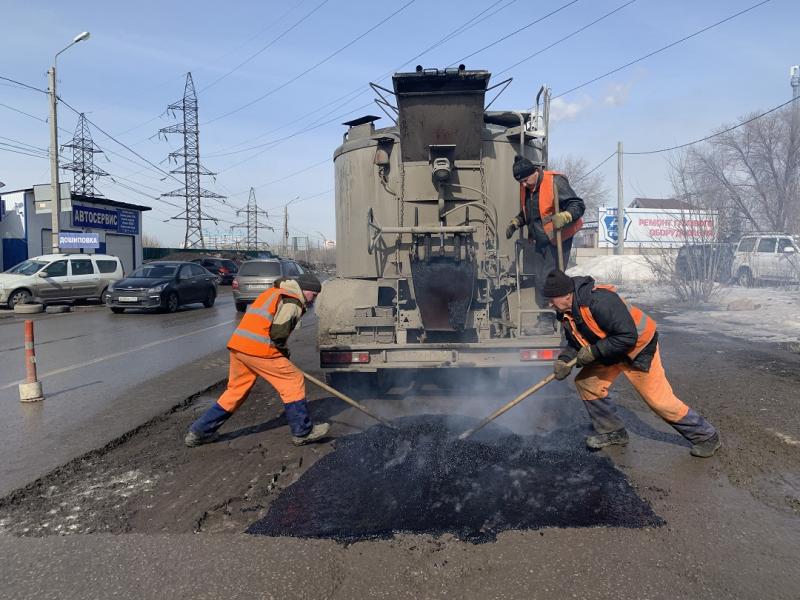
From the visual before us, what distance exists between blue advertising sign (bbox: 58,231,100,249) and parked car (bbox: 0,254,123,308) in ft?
6.67

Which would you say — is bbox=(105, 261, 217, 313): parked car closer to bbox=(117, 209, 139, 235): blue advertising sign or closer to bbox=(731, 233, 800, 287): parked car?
bbox=(731, 233, 800, 287): parked car

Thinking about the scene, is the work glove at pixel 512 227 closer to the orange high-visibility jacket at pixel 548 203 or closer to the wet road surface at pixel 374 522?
the orange high-visibility jacket at pixel 548 203

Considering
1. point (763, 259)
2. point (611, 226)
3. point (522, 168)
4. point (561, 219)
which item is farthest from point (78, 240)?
point (611, 226)

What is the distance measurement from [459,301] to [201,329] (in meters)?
8.27

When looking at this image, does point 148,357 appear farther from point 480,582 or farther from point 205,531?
point 480,582

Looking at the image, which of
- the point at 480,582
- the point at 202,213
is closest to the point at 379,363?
the point at 480,582

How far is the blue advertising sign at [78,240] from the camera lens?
19.7 metres

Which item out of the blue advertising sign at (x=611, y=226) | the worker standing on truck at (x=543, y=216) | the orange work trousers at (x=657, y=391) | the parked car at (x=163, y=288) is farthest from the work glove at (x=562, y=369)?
the blue advertising sign at (x=611, y=226)

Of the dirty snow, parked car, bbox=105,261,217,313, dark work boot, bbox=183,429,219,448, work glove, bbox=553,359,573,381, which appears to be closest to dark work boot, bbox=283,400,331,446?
dark work boot, bbox=183,429,219,448

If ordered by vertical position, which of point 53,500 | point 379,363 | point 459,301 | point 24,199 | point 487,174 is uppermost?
point 24,199

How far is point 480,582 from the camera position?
2654 mm

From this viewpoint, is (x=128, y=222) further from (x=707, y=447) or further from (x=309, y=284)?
(x=707, y=447)

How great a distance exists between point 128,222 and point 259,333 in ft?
99.6

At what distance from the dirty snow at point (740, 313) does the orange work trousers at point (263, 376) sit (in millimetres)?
7917
